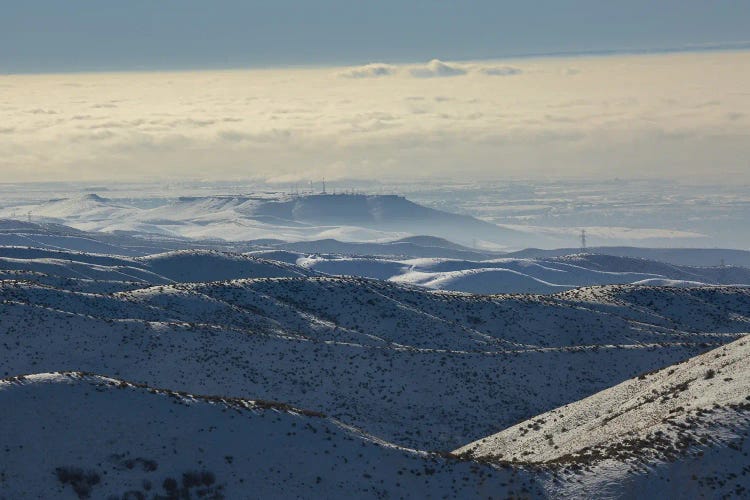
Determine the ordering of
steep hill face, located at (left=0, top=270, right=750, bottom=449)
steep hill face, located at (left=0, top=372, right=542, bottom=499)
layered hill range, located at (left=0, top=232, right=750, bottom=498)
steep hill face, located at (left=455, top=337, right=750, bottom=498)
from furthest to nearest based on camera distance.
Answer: steep hill face, located at (left=0, top=270, right=750, bottom=449)
steep hill face, located at (left=455, top=337, right=750, bottom=498)
layered hill range, located at (left=0, top=232, right=750, bottom=498)
steep hill face, located at (left=0, top=372, right=542, bottom=499)

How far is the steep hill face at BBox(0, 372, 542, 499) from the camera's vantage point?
5409cm

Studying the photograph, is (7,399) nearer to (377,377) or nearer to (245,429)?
Result: (245,429)

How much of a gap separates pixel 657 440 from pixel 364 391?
3461cm

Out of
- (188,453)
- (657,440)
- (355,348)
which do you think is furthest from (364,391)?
(188,453)

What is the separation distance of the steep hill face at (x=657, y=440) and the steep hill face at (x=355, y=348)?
10924 millimetres

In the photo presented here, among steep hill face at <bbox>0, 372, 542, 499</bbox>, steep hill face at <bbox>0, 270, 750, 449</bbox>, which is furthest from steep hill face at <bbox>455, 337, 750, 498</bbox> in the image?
steep hill face at <bbox>0, 270, 750, 449</bbox>

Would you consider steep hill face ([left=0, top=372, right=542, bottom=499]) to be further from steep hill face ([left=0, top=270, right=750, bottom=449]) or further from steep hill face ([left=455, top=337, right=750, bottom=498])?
steep hill face ([left=0, top=270, right=750, bottom=449])

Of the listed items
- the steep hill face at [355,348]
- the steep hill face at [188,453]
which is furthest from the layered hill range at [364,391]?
the steep hill face at [355,348]

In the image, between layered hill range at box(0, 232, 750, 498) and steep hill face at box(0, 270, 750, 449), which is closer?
layered hill range at box(0, 232, 750, 498)

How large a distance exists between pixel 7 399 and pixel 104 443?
19.0ft

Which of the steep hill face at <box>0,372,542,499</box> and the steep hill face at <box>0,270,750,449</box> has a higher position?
the steep hill face at <box>0,372,542,499</box>

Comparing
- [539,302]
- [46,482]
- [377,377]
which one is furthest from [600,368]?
[46,482]

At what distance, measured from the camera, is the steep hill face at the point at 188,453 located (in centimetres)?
5409

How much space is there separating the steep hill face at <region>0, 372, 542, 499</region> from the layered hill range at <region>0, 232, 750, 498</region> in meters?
0.10
